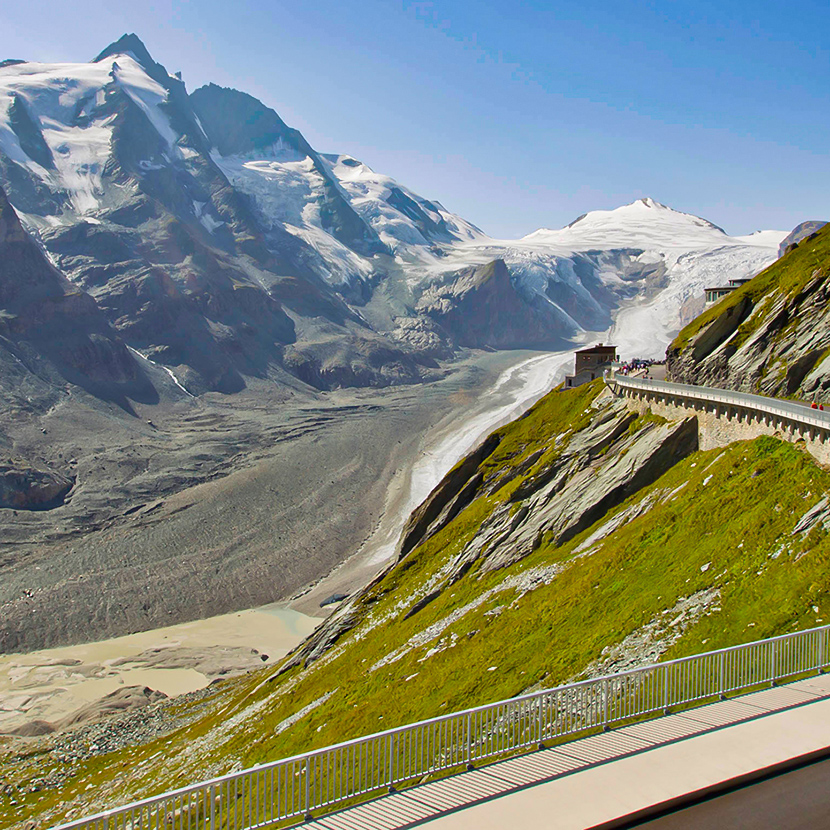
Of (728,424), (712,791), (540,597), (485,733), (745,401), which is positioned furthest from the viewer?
(728,424)

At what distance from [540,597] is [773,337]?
27.0 m

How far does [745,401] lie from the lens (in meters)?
40.1

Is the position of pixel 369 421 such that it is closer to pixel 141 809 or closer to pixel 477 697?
pixel 477 697

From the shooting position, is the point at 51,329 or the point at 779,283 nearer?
the point at 779,283

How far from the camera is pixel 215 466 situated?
154 metres

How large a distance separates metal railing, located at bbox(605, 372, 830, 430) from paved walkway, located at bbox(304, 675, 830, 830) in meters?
18.8

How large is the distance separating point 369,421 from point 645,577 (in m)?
167

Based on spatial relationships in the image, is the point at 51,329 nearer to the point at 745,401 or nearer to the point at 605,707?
the point at 745,401

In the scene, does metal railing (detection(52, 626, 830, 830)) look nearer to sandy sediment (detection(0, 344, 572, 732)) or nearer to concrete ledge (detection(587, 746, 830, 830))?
concrete ledge (detection(587, 746, 830, 830))

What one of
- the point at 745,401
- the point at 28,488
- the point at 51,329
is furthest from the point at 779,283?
the point at 51,329

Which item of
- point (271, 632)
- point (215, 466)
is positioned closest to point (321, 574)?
point (271, 632)

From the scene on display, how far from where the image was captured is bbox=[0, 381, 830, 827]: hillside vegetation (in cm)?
2794

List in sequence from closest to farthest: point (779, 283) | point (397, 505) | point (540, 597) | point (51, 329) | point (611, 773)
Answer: point (611, 773), point (540, 597), point (779, 283), point (397, 505), point (51, 329)

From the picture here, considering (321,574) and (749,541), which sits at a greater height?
(749,541)
